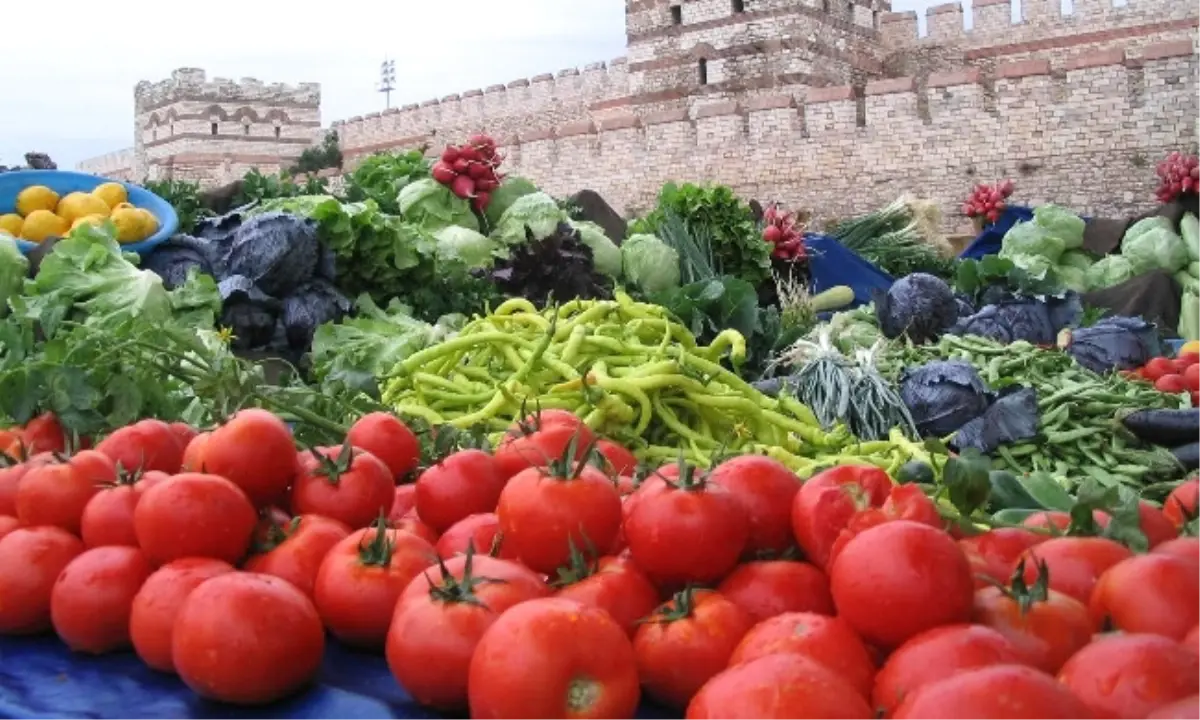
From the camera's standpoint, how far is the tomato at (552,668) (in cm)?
135

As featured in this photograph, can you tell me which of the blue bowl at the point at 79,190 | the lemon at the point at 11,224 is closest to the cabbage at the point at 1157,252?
the blue bowl at the point at 79,190

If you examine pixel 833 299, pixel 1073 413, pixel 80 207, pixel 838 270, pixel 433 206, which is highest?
pixel 80 207

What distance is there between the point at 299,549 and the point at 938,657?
1.02 m

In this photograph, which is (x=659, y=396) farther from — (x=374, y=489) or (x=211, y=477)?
(x=211, y=477)

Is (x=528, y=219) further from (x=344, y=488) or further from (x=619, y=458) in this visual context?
(x=344, y=488)

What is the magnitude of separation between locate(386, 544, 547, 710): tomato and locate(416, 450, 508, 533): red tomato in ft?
1.33

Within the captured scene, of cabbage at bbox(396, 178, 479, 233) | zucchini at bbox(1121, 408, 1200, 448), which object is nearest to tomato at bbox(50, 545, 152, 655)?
zucchini at bbox(1121, 408, 1200, 448)

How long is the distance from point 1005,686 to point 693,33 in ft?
72.3

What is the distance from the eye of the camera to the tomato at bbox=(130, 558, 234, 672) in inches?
67.5

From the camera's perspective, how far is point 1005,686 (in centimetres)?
109

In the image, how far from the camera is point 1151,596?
1426mm

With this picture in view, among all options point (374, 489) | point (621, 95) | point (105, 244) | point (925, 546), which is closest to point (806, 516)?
point (925, 546)

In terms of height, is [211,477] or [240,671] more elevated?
[211,477]

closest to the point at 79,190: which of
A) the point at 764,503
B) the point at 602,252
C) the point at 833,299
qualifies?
the point at 602,252
